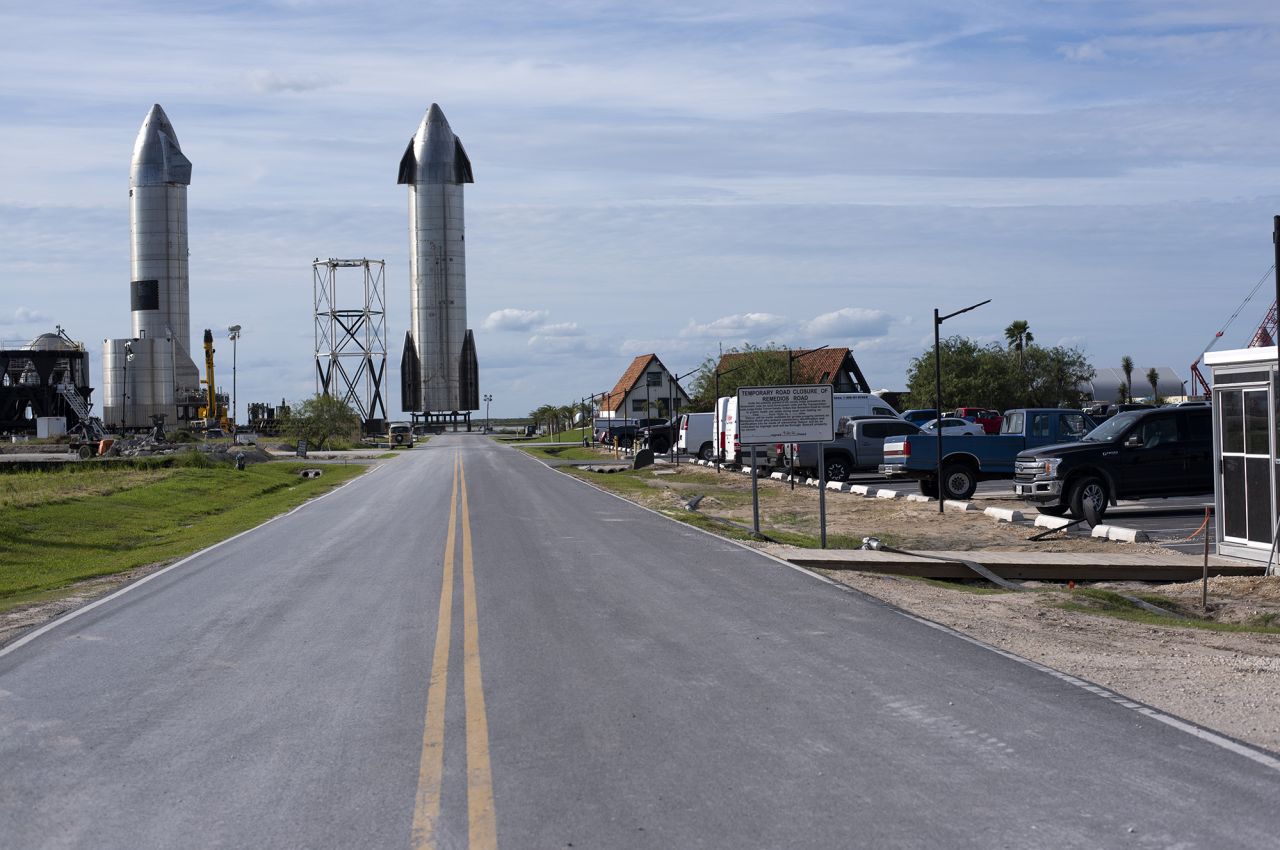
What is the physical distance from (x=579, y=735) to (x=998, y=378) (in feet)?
251

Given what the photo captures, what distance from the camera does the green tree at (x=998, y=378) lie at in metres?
78.8

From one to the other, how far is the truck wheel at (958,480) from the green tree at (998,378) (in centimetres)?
5014

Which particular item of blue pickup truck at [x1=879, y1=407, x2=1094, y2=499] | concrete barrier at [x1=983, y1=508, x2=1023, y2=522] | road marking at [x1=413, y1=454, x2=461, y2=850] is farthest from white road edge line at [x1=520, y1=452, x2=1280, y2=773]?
blue pickup truck at [x1=879, y1=407, x2=1094, y2=499]

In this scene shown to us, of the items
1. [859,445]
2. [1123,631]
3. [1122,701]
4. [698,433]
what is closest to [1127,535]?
[1123,631]

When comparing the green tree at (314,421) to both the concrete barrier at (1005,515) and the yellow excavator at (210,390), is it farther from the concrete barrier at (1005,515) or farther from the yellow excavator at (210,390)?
the concrete barrier at (1005,515)

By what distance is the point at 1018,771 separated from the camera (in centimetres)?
632

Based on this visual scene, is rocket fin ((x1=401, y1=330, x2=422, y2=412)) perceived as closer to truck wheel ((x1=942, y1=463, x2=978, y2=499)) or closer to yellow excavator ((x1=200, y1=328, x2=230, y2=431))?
yellow excavator ((x1=200, y1=328, x2=230, y2=431))

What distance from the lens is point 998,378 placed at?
79.5m

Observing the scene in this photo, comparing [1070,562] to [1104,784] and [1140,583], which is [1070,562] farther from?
[1104,784]

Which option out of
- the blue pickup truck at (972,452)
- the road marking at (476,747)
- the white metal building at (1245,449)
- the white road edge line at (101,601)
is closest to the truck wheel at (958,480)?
the blue pickup truck at (972,452)

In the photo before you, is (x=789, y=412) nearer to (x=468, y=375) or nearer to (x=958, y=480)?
(x=958, y=480)

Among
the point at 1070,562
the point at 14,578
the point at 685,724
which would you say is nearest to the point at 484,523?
the point at 14,578

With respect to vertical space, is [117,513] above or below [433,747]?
below

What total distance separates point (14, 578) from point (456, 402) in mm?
125358
